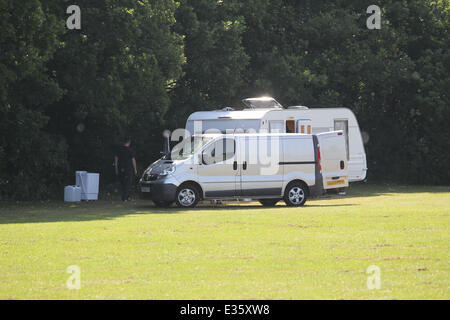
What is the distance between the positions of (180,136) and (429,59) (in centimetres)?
1310

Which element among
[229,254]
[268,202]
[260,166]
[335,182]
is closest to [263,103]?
[268,202]

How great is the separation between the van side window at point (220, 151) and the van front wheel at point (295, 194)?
1.98 meters

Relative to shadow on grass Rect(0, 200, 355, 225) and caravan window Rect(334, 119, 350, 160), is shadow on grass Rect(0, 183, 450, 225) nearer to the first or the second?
shadow on grass Rect(0, 200, 355, 225)

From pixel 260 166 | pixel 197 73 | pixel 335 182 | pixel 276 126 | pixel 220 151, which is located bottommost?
pixel 335 182

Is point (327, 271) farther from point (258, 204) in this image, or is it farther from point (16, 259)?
point (258, 204)

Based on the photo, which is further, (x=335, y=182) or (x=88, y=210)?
(x=335, y=182)

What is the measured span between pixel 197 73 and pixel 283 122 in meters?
6.39

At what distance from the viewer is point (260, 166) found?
23562 mm

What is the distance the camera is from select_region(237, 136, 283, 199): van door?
2348 centimetres

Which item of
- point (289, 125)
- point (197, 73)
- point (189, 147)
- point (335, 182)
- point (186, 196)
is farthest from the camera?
point (197, 73)

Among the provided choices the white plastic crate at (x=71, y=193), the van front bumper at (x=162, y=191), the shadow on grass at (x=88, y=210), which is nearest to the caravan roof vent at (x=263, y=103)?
the shadow on grass at (x=88, y=210)

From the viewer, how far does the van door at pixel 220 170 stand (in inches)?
920

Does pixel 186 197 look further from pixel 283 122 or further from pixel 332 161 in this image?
pixel 283 122
